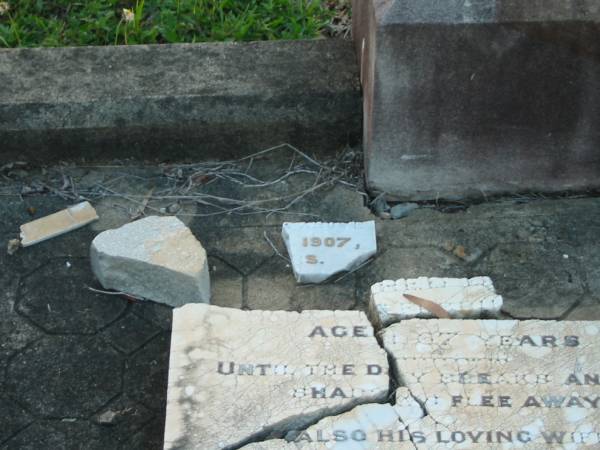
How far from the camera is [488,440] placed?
2293mm

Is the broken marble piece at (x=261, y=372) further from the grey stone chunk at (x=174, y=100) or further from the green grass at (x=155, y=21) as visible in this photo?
the green grass at (x=155, y=21)

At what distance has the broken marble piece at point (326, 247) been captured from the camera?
3.18 meters

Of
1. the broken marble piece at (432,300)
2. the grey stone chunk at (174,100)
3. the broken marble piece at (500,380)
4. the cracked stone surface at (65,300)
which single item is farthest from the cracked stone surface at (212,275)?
the broken marble piece at (500,380)

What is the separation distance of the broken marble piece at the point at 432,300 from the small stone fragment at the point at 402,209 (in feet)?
2.40

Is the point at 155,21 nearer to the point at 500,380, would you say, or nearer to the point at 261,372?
the point at 261,372

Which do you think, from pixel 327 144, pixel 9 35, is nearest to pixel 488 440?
pixel 327 144

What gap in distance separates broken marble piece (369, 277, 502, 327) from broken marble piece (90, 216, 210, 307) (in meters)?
0.65

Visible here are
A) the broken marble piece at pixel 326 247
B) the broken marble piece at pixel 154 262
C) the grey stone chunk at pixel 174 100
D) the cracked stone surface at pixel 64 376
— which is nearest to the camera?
the cracked stone surface at pixel 64 376

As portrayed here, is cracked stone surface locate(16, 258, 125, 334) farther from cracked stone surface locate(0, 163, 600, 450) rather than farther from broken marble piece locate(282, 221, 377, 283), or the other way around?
broken marble piece locate(282, 221, 377, 283)

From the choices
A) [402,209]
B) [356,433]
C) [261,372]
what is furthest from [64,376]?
[402,209]

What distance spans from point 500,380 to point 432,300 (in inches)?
12.6

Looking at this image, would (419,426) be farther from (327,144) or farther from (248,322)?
(327,144)

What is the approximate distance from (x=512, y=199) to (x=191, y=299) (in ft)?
4.04

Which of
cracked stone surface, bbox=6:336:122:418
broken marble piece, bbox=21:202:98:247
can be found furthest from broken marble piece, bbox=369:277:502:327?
broken marble piece, bbox=21:202:98:247
